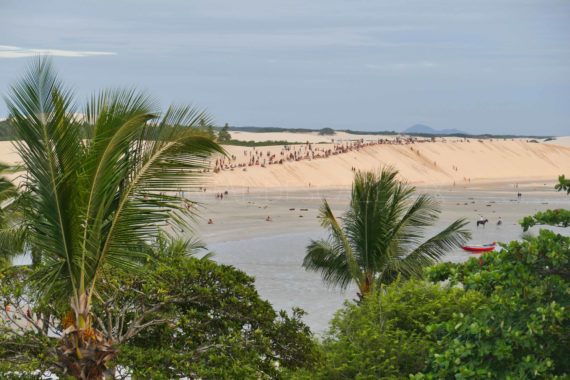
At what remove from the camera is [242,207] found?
2282 inches

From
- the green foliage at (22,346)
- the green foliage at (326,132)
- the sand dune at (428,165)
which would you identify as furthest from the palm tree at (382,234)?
the green foliage at (326,132)

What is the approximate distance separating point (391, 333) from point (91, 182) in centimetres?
601

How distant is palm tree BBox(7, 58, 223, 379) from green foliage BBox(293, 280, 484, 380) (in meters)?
3.19

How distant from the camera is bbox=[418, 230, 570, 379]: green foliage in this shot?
7.88m

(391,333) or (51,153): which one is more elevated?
(51,153)

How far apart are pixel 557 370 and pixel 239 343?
11.3ft

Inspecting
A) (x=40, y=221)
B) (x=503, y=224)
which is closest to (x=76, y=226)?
(x=40, y=221)

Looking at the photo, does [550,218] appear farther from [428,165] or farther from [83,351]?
[428,165]

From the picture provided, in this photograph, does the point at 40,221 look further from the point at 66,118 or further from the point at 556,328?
the point at 556,328

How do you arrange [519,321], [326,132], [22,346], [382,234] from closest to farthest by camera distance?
[519,321]
[22,346]
[382,234]
[326,132]

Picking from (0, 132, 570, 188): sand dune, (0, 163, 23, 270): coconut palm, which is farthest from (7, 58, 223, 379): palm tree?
(0, 132, 570, 188): sand dune

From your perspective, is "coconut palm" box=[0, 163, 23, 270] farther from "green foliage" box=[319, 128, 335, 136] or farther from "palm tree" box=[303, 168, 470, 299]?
"green foliage" box=[319, 128, 335, 136]

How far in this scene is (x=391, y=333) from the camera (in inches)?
514

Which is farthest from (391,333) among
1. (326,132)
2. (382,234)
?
(326,132)
